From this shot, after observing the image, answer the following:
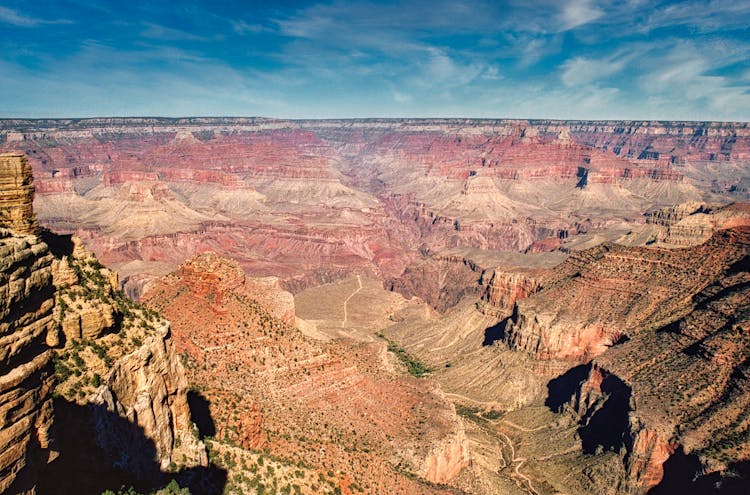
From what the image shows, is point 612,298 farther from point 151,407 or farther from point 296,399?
point 151,407

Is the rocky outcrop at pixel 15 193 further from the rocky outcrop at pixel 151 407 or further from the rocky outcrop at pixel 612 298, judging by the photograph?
the rocky outcrop at pixel 612 298

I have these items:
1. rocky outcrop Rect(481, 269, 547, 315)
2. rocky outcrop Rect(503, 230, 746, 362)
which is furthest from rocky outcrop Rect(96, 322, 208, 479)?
rocky outcrop Rect(481, 269, 547, 315)

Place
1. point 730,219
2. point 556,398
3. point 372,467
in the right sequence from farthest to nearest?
point 730,219, point 556,398, point 372,467

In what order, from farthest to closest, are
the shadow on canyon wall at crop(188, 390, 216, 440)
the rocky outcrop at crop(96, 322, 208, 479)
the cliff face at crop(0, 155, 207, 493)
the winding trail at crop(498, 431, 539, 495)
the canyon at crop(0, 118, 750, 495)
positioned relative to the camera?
the winding trail at crop(498, 431, 539, 495) < the shadow on canyon wall at crop(188, 390, 216, 440) < the rocky outcrop at crop(96, 322, 208, 479) < the canyon at crop(0, 118, 750, 495) < the cliff face at crop(0, 155, 207, 493)

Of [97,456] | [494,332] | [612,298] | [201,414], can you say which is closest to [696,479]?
[612,298]

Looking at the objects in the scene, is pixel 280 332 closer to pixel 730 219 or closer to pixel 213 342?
pixel 213 342

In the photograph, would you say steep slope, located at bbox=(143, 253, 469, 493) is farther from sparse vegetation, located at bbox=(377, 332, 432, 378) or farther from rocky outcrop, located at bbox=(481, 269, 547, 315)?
rocky outcrop, located at bbox=(481, 269, 547, 315)

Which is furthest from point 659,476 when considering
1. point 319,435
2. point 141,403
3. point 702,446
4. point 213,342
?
point 141,403

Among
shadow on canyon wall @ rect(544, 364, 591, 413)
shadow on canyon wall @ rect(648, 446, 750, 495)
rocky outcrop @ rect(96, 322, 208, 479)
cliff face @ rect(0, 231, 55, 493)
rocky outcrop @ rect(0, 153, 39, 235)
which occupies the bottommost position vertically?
shadow on canyon wall @ rect(544, 364, 591, 413)
